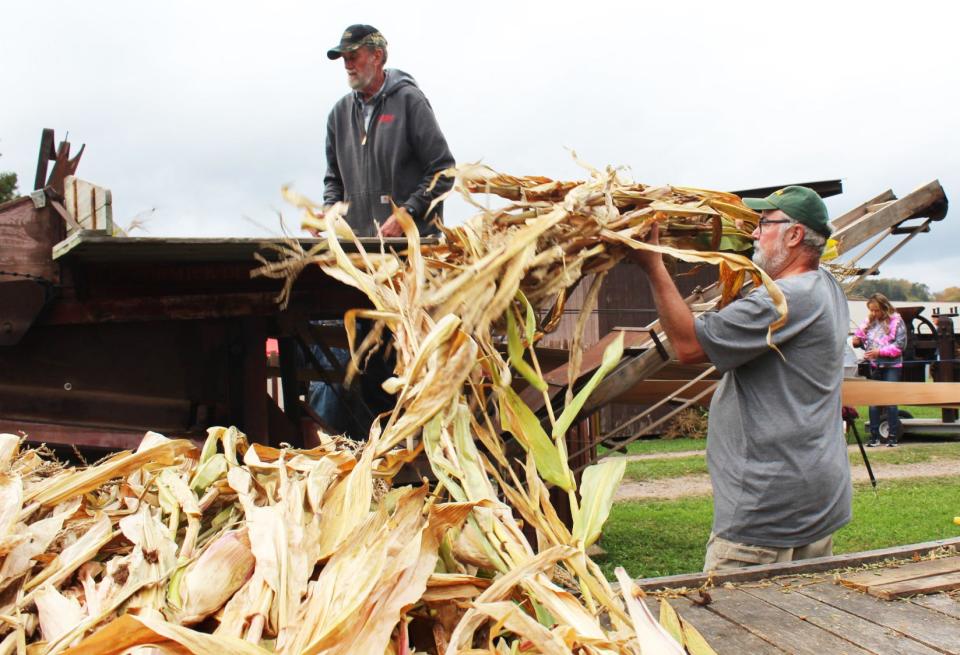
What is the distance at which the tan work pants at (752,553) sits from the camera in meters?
2.76

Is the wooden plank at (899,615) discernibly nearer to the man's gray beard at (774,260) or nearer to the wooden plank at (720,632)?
the wooden plank at (720,632)

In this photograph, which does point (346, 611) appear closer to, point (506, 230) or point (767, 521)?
point (506, 230)

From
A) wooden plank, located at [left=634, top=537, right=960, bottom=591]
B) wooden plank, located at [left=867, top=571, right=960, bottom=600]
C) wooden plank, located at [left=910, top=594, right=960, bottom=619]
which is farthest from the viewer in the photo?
wooden plank, located at [left=634, top=537, right=960, bottom=591]

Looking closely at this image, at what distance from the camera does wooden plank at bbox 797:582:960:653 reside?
177cm

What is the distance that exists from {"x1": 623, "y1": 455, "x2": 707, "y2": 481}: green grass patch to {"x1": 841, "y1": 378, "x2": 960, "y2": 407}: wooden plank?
4.38m

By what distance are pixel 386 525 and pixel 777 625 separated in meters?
1.02

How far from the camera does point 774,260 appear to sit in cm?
288

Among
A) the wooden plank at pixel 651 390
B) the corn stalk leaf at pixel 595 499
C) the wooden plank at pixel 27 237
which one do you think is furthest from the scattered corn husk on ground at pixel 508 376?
the wooden plank at pixel 651 390

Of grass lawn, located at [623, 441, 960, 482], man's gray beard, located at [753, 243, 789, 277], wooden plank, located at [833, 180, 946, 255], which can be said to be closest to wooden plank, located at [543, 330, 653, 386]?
man's gray beard, located at [753, 243, 789, 277]

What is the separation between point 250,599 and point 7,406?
8.16 ft

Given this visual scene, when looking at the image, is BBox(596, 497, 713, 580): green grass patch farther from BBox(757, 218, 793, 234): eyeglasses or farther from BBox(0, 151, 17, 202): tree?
BBox(0, 151, 17, 202): tree

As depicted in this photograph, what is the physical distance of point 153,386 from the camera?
144 inches

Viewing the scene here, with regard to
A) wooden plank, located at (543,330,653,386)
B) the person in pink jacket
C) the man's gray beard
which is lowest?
the person in pink jacket

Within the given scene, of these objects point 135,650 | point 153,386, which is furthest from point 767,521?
point 153,386
